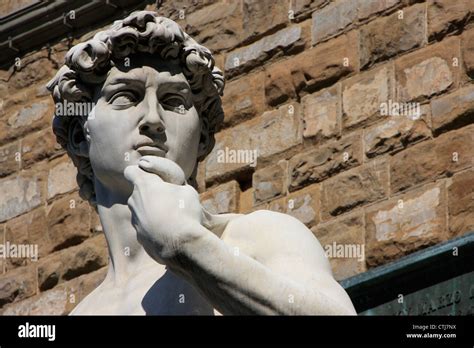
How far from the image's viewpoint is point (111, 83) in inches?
248

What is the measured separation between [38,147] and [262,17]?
1.64m

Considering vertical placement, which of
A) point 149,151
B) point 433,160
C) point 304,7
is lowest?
point 149,151

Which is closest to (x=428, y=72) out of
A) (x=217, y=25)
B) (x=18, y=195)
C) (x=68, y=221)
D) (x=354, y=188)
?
(x=354, y=188)

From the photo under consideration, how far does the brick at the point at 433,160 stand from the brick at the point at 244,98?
3.52ft

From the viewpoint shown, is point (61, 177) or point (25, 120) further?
point (25, 120)

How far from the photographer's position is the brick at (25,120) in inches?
484

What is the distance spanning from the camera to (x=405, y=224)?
9883 mm

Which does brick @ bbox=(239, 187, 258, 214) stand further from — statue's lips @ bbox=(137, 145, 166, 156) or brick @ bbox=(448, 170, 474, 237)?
statue's lips @ bbox=(137, 145, 166, 156)

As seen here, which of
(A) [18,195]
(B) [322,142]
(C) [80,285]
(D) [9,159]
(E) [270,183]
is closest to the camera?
(B) [322,142]

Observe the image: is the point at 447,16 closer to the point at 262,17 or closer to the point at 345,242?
the point at 345,242

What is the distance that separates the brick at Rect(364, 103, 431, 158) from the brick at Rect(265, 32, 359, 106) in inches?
17.1

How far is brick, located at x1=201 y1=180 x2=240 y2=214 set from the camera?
10805mm

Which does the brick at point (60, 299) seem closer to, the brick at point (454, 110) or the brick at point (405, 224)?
the brick at point (405, 224)

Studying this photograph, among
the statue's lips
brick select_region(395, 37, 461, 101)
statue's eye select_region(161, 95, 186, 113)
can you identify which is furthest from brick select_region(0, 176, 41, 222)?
the statue's lips
